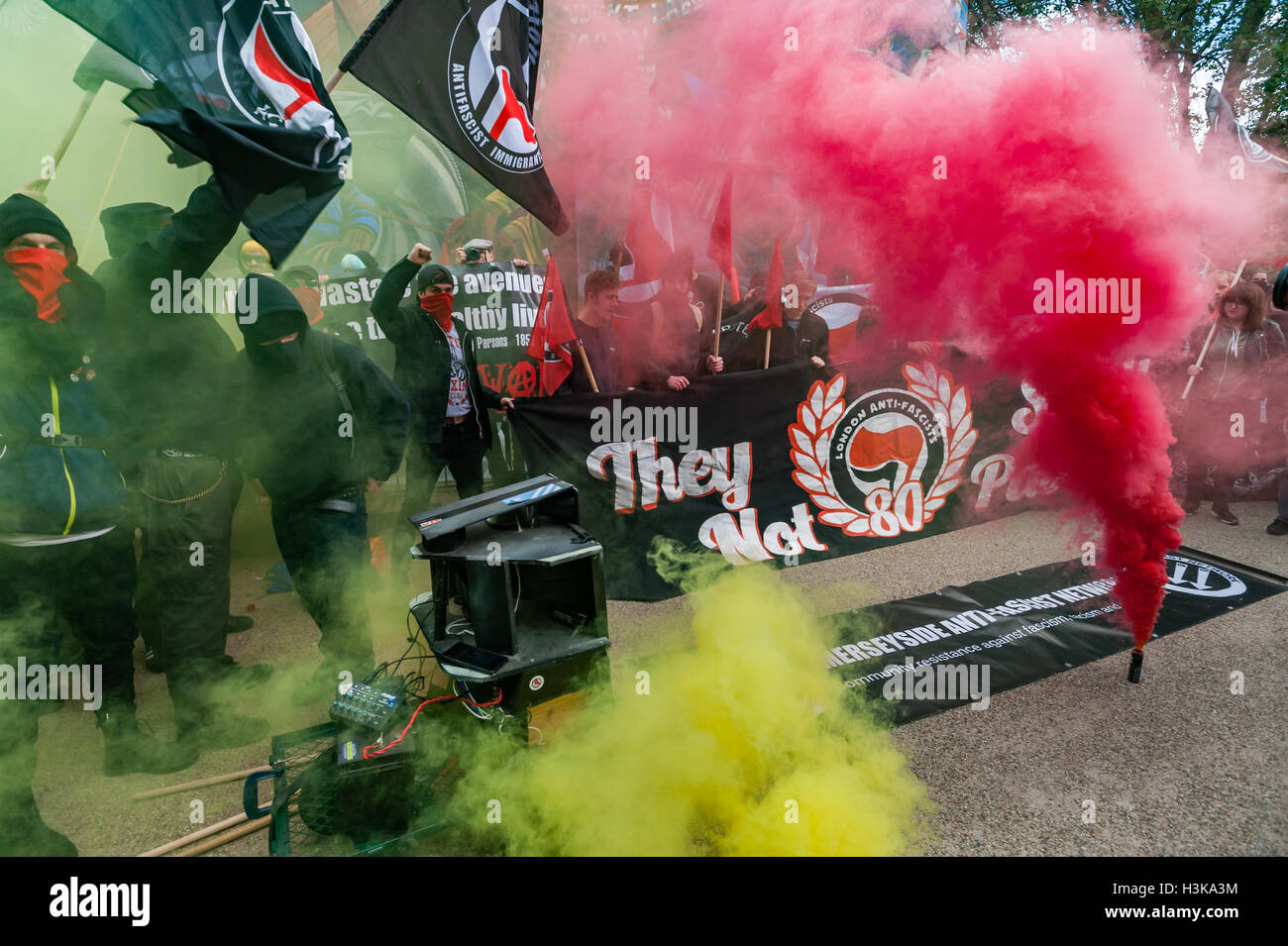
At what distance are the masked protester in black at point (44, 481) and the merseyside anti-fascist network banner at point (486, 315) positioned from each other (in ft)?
9.78

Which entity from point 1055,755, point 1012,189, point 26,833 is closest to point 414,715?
point 26,833

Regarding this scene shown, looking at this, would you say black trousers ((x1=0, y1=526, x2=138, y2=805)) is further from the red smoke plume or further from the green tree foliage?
the green tree foliage

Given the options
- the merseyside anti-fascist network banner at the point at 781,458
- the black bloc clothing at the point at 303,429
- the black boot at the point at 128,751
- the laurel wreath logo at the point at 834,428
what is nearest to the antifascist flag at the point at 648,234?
the merseyside anti-fascist network banner at the point at 781,458

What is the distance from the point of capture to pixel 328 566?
3.51 m

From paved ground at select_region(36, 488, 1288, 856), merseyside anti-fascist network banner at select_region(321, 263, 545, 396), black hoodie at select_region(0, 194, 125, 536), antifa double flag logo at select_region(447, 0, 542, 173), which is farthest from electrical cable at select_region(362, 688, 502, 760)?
merseyside anti-fascist network banner at select_region(321, 263, 545, 396)

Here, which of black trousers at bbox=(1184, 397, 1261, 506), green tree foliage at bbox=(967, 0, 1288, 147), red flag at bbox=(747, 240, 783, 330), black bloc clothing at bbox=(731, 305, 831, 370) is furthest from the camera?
green tree foliage at bbox=(967, 0, 1288, 147)

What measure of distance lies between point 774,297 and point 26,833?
5.17 m

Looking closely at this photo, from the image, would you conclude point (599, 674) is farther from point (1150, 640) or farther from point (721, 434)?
point (1150, 640)

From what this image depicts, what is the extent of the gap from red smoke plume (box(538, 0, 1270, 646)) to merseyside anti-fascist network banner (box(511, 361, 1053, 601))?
0.89m

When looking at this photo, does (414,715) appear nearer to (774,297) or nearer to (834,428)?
(834,428)

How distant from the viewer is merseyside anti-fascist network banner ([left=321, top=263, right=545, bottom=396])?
5.92 meters

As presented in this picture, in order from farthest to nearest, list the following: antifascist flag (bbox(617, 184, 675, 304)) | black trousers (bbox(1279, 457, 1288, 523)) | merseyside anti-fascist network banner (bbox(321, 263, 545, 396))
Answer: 1. black trousers (bbox(1279, 457, 1288, 523))
2. merseyside anti-fascist network banner (bbox(321, 263, 545, 396))
3. antifascist flag (bbox(617, 184, 675, 304))
